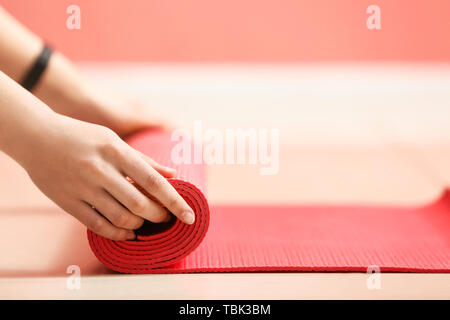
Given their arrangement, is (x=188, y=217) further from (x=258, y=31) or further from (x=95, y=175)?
(x=258, y=31)

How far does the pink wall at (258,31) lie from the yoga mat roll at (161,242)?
230cm

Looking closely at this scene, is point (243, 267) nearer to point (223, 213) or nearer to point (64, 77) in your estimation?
point (223, 213)

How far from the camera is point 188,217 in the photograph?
0.85m

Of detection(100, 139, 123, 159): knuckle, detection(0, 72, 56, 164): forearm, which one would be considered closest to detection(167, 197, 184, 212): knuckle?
detection(100, 139, 123, 159): knuckle

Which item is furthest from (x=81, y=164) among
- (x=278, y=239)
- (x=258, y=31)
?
(x=258, y=31)

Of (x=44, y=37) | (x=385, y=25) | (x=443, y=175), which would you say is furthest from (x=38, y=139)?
(x=385, y=25)

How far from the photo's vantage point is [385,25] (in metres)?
3.09

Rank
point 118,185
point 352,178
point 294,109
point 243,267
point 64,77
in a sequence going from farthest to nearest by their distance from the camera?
1. point 294,109
2. point 352,178
3. point 64,77
4. point 243,267
5. point 118,185

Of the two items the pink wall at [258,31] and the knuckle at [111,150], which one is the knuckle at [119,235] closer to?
the knuckle at [111,150]

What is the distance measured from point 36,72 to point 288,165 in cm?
82

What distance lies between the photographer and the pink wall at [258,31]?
301 centimetres

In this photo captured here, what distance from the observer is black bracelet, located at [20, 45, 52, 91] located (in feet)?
4.31

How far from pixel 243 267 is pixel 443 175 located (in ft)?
3.11

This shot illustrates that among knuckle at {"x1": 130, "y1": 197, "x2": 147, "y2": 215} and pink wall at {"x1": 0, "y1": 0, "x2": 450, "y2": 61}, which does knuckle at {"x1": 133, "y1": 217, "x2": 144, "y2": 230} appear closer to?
knuckle at {"x1": 130, "y1": 197, "x2": 147, "y2": 215}
